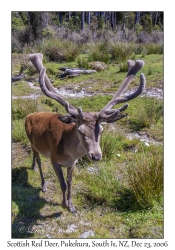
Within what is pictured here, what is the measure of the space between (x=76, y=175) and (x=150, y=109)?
8.93ft

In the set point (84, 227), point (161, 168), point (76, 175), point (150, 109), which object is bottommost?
point (84, 227)

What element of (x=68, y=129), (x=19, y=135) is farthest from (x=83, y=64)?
(x=68, y=129)

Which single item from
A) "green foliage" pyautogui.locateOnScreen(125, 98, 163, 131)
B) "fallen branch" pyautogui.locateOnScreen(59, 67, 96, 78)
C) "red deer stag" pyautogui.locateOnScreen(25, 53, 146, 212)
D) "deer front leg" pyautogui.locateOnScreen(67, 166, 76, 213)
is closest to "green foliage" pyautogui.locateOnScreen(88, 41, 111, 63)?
"fallen branch" pyautogui.locateOnScreen(59, 67, 96, 78)

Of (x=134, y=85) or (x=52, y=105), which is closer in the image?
(x=52, y=105)

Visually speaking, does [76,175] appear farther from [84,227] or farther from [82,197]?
[84,227]

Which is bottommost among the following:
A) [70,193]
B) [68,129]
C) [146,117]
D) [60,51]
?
[70,193]

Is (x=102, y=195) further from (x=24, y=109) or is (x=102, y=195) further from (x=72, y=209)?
(x=24, y=109)

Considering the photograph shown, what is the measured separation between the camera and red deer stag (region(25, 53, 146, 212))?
10.8ft

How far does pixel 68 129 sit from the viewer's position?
404 cm

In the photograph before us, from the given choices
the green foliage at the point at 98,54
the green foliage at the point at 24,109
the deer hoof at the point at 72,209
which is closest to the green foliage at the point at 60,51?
the green foliage at the point at 98,54

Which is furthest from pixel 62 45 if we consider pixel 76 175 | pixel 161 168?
pixel 161 168

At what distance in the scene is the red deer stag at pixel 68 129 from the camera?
328 cm

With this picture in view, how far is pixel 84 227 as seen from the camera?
389 cm
